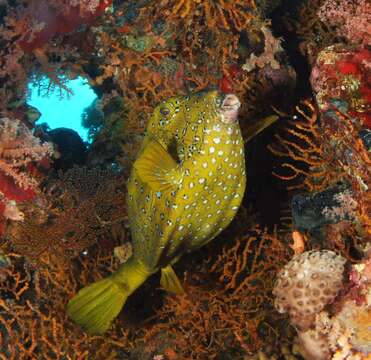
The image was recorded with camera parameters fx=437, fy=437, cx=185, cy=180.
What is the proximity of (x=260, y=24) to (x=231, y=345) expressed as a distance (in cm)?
334

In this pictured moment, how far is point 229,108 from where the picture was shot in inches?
105

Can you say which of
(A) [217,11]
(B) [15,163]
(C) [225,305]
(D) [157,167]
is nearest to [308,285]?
(D) [157,167]

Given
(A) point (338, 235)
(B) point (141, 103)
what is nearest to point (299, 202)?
(A) point (338, 235)

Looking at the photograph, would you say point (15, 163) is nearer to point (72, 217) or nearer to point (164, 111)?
point (72, 217)

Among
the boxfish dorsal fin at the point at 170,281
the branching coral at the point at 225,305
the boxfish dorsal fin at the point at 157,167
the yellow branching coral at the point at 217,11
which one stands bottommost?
the branching coral at the point at 225,305

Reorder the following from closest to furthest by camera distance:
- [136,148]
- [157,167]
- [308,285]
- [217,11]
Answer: [308,285] → [157,167] → [217,11] → [136,148]

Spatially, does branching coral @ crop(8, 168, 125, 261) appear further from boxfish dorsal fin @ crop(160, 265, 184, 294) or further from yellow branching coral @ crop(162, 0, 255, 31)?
yellow branching coral @ crop(162, 0, 255, 31)

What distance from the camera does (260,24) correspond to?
4.74 m

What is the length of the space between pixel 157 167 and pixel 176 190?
0.72ft

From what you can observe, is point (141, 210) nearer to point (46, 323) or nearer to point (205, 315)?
point (205, 315)

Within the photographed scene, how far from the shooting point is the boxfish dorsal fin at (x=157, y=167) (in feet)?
9.70

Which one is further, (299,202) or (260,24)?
(260,24)

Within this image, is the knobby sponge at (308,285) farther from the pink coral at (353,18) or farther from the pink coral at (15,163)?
the pink coral at (15,163)

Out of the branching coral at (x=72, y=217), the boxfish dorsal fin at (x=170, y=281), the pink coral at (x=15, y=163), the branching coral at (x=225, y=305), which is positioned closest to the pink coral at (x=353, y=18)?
the branching coral at (x=225, y=305)
